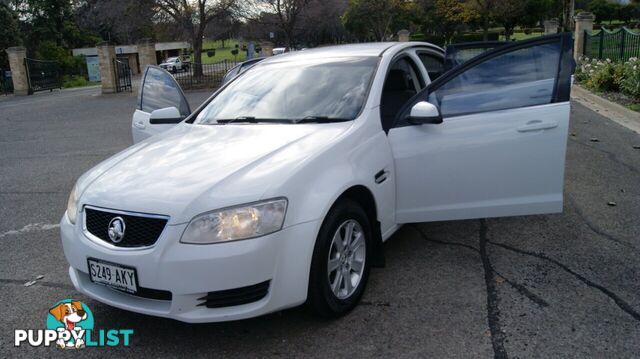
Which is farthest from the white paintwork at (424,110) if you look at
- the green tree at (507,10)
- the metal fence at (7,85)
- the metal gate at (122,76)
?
the green tree at (507,10)

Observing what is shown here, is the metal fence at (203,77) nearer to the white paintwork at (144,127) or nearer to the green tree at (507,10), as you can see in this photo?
the white paintwork at (144,127)

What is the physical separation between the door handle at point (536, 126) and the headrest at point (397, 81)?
3.65 feet

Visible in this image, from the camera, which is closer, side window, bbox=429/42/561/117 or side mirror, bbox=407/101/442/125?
side mirror, bbox=407/101/442/125

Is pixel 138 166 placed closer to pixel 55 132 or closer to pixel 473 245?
pixel 473 245

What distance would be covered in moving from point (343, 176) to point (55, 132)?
11.4 m

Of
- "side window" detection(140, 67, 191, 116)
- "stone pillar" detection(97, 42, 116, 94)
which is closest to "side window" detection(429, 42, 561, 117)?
"side window" detection(140, 67, 191, 116)

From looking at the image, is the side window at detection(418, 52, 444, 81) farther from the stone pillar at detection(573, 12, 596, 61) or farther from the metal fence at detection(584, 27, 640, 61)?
the stone pillar at detection(573, 12, 596, 61)

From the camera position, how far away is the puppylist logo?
3.13 meters

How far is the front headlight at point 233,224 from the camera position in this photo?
2.72m

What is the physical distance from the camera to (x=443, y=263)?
405cm

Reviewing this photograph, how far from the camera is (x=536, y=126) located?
386cm

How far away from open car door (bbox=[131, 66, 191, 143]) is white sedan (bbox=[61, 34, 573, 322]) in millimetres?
986

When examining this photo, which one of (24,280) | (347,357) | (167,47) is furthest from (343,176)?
(167,47)

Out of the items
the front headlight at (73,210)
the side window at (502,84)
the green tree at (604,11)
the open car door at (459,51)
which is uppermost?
the green tree at (604,11)
